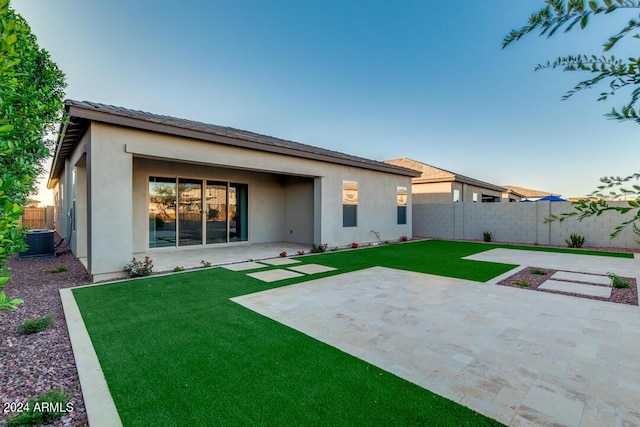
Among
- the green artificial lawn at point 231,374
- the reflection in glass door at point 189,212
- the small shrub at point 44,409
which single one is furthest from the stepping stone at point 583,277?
the reflection in glass door at point 189,212

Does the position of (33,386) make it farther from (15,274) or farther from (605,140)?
(15,274)

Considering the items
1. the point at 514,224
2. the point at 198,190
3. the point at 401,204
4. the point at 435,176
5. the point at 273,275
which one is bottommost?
the point at 273,275

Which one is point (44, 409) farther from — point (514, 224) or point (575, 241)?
point (514, 224)

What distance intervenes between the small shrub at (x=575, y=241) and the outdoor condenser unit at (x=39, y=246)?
18.6 metres

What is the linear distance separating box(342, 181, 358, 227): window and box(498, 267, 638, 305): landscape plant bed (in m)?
5.93

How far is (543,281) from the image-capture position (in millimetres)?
6410

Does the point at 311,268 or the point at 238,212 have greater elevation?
the point at 238,212

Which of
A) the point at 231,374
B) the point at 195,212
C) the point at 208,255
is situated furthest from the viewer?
the point at 195,212

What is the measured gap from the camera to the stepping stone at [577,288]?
5.49m

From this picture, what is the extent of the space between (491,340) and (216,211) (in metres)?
9.69

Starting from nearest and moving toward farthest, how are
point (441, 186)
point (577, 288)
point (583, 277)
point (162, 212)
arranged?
point (577, 288), point (583, 277), point (162, 212), point (441, 186)

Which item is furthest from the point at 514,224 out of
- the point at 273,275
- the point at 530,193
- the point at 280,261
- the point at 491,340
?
the point at 530,193

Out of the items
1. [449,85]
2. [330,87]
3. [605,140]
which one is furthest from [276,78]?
[605,140]

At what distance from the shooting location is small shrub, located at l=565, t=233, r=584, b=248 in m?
11.9
